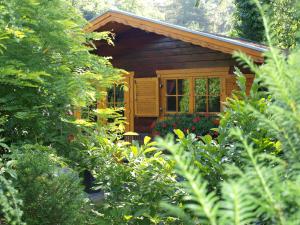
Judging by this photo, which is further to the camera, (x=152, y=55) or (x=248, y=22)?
(x=248, y=22)

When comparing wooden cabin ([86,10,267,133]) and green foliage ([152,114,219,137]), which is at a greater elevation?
wooden cabin ([86,10,267,133])

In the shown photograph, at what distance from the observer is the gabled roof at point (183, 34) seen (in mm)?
7977

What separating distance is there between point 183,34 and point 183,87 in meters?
2.33

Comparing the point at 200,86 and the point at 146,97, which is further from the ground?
the point at 200,86

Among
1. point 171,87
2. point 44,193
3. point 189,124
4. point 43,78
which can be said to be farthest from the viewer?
point 171,87

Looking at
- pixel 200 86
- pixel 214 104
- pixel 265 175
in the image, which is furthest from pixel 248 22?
pixel 265 175

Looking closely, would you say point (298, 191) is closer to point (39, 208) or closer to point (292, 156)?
point (292, 156)

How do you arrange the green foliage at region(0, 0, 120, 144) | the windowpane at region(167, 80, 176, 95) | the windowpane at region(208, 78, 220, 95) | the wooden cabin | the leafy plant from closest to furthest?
1. the leafy plant
2. the green foliage at region(0, 0, 120, 144)
3. the wooden cabin
4. the windowpane at region(208, 78, 220, 95)
5. the windowpane at region(167, 80, 176, 95)

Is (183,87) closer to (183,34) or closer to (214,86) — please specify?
(214,86)

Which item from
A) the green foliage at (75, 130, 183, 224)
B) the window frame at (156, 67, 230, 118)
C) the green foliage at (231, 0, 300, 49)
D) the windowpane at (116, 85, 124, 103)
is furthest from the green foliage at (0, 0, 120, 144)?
the green foliage at (231, 0, 300, 49)

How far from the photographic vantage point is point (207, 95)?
1060cm

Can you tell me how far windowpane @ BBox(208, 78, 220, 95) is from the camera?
10.5m

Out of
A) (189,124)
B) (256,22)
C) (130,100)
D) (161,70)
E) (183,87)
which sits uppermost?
(256,22)

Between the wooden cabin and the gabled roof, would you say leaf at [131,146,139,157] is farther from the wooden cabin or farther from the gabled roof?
the wooden cabin
